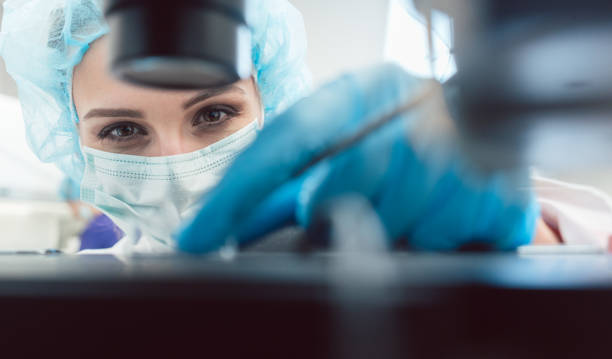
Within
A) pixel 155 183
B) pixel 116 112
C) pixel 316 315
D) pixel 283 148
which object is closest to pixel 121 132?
pixel 116 112

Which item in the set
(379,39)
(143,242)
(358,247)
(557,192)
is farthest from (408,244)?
(379,39)

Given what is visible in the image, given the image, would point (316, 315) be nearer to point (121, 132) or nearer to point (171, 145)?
point (171, 145)

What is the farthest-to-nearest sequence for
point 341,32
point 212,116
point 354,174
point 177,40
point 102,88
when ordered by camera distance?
point 341,32 < point 212,116 < point 102,88 < point 354,174 < point 177,40

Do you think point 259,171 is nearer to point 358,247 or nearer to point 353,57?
point 358,247

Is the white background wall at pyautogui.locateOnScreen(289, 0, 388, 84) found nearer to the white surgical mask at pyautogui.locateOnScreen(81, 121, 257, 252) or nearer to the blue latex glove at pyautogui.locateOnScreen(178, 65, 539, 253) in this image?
the white surgical mask at pyautogui.locateOnScreen(81, 121, 257, 252)

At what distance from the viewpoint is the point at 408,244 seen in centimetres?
44

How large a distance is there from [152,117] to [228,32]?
30.1 inches

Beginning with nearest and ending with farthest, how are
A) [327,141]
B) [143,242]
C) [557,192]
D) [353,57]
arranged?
[327,141] → [557,192] → [143,242] → [353,57]

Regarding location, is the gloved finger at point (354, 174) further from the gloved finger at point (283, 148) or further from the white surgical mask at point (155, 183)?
the white surgical mask at point (155, 183)

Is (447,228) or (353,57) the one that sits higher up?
(353,57)

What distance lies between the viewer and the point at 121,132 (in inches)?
41.7

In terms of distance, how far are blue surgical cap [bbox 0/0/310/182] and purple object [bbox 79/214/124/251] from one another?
0.47 meters

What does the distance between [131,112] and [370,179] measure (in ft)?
2.58

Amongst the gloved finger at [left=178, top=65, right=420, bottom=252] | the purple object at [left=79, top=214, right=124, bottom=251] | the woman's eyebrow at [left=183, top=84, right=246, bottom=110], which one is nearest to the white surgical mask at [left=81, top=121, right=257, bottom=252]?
the woman's eyebrow at [left=183, top=84, right=246, bottom=110]
